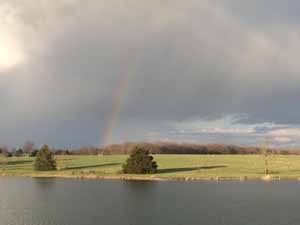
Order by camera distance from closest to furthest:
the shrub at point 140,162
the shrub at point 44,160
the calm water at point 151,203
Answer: the calm water at point 151,203 → the shrub at point 140,162 → the shrub at point 44,160

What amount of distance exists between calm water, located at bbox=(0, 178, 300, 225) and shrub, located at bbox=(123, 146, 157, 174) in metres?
21.6

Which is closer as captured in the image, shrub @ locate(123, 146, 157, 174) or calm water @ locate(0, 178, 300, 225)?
calm water @ locate(0, 178, 300, 225)

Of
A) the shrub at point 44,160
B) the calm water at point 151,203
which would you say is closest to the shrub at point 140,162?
the calm water at point 151,203

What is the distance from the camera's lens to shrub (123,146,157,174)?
12769 centimetres

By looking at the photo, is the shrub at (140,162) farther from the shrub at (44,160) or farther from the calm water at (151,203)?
the shrub at (44,160)

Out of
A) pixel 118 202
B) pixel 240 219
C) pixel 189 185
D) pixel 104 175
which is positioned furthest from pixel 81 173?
pixel 240 219

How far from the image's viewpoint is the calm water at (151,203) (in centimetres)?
5812

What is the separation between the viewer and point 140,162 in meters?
128

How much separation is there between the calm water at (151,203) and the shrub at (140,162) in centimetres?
2163

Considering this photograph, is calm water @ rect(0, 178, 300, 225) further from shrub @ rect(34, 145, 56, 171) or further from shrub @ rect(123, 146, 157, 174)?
shrub @ rect(34, 145, 56, 171)

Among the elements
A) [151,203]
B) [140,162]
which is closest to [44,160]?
[140,162]

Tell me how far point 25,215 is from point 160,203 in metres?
23.4

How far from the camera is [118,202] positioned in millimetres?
75875

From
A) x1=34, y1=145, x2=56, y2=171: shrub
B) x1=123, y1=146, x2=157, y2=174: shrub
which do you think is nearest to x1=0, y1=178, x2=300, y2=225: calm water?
x1=123, y1=146, x2=157, y2=174: shrub
